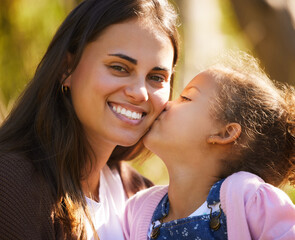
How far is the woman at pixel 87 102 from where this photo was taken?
2.36 metres

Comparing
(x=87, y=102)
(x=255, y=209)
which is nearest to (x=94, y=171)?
(x=87, y=102)

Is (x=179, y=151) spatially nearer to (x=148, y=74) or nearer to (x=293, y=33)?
(x=148, y=74)

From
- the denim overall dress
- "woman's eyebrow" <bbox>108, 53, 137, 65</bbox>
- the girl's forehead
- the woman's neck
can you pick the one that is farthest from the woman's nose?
the denim overall dress

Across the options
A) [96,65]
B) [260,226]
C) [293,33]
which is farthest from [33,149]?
[293,33]

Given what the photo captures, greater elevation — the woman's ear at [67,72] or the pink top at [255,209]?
the woman's ear at [67,72]

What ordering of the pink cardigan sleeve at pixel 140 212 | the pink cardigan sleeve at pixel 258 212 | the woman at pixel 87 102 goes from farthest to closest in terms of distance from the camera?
the pink cardigan sleeve at pixel 140 212 < the woman at pixel 87 102 < the pink cardigan sleeve at pixel 258 212

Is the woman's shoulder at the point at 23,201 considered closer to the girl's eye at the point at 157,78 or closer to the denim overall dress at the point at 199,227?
the denim overall dress at the point at 199,227

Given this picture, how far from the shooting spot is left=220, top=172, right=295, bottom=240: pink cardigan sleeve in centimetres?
211

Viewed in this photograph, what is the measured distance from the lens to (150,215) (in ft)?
8.62

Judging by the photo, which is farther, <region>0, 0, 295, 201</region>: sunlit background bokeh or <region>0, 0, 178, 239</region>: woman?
<region>0, 0, 295, 201</region>: sunlit background bokeh

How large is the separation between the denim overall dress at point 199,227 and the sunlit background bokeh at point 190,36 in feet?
2.93

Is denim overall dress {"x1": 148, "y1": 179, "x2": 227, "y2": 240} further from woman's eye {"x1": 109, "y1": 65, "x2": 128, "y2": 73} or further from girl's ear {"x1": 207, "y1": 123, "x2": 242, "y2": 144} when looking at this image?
woman's eye {"x1": 109, "y1": 65, "x2": 128, "y2": 73}

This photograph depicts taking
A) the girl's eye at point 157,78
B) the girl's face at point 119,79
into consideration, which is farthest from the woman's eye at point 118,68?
the girl's eye at point 157,78

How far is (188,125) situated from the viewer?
8.35ft
